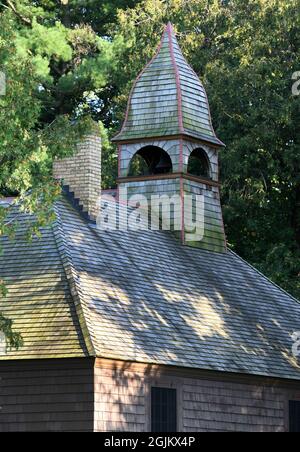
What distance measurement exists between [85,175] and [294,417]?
804 centimetres

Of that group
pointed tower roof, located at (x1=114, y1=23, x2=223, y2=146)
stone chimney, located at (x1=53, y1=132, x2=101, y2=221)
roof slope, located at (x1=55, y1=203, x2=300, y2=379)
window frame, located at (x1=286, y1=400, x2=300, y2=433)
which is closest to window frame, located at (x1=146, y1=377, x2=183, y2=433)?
roof slope, located at (x1=55, y1=203, x2=300, y2=379)

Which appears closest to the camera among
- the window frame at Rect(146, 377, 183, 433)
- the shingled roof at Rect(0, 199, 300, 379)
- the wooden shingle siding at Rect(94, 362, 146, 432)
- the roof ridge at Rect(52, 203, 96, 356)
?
the roof ridge at Rect(52, 203, 96, 356)

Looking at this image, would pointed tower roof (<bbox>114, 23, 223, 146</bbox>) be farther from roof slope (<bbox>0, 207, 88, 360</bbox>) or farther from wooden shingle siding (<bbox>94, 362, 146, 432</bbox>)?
wooden shingle siding (<bbox>94, 362, 146, 432</bbox>)

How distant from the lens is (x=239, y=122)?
152 feet

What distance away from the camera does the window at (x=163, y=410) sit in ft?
96.9

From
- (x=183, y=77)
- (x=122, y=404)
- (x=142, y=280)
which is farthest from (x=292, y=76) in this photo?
(x=122, y=404)

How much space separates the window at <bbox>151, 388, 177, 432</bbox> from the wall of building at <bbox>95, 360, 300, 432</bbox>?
16cm

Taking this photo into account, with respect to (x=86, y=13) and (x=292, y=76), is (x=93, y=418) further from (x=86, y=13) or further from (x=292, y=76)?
(x=86, y=13)

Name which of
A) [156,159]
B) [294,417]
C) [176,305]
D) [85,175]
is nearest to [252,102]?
[156,159]

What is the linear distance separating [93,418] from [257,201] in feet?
62.3

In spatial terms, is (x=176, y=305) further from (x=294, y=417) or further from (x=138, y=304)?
(x=294, y=417)

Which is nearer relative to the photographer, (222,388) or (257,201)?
(222,388)

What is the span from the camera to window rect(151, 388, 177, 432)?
29.5 m

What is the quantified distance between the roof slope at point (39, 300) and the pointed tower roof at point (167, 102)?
330 inches
